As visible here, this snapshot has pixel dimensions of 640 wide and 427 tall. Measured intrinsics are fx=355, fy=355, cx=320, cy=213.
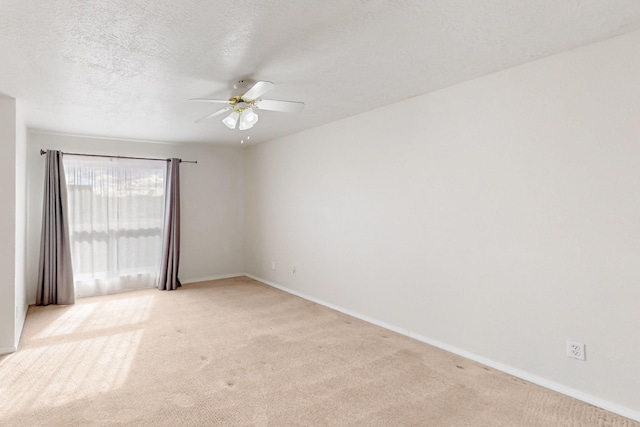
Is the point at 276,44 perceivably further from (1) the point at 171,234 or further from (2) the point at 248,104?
(1) the point at 171,234

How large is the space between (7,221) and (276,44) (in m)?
2.92

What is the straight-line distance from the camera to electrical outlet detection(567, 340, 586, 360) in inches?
Answer: 92.9

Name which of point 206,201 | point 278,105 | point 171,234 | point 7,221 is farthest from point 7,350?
point 206,201

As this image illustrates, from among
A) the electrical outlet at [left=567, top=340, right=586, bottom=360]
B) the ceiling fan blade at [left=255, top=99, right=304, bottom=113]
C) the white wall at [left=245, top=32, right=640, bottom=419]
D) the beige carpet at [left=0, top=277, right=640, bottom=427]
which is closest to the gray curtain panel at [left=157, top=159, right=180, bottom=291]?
the beige carpet at [left=0, top=277, right=640, bottom=427]

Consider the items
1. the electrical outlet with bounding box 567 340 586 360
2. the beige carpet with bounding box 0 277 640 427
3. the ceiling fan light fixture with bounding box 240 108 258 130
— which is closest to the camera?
the beige carpet with bounding box 0 277 640 427

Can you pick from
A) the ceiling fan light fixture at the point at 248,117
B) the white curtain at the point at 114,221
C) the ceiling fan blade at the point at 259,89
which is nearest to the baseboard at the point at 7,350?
the white curtain at the point at 114,221

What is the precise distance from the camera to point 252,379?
2672mm

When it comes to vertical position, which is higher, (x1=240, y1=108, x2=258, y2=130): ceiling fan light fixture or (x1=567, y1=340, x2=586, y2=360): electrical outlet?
(x1=240, y1=108, x2=258, y2=130): ceiling fan light fixture

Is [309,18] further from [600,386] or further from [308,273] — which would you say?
[308,273]

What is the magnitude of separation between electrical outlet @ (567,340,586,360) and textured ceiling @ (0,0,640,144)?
1.98 m

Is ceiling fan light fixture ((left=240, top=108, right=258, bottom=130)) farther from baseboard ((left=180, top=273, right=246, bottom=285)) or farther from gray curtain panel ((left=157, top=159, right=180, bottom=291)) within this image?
baseboard ((left=180, top=273, right=246, bottom=285))

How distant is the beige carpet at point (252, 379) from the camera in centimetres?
220

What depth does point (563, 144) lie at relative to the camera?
2.44 m

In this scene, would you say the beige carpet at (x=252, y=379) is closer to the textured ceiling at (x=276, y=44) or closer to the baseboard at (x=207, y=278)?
the baseboard at (x=207, y=278)
